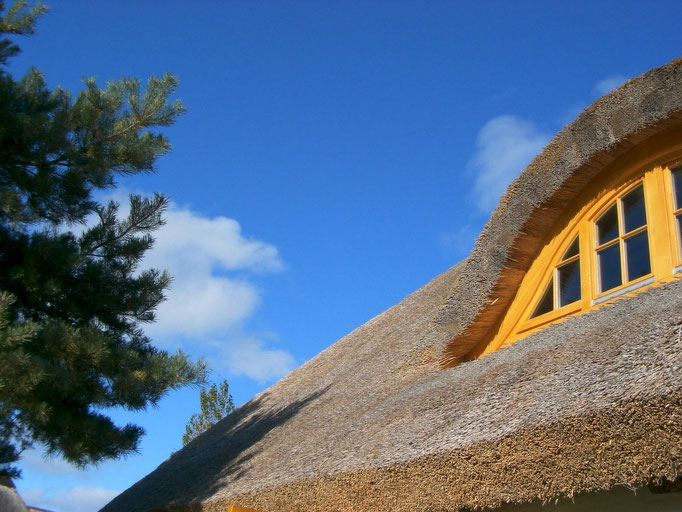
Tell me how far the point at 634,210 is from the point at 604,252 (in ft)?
1.07

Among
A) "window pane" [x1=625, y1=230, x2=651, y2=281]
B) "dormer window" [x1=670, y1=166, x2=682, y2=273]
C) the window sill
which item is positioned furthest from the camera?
"window pane" [x1=625, y1=230, x2=651, y2=281]

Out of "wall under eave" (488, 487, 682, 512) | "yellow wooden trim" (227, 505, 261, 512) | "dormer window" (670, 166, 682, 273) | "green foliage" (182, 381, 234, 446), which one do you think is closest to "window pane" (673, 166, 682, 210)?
"dormer window" (670, 166, 682, 273)

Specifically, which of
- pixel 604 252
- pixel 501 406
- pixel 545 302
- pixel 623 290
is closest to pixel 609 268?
pixel 604 252

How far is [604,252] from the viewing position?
176 inches

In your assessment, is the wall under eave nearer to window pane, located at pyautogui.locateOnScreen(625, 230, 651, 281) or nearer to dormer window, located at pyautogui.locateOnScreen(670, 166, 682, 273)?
dormer window, located at pyautogui.locateOnScreen(670, 166, 682, 273)

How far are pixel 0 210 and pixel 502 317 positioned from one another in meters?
4.56

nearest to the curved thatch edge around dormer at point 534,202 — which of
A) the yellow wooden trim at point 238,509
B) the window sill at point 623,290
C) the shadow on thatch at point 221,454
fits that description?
the window sill at point 623,290

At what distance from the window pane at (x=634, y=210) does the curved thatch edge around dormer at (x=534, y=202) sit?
276mm

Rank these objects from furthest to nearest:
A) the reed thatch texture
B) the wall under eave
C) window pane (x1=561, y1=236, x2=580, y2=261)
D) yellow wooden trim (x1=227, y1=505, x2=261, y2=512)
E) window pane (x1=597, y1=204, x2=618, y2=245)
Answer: window pane (x1=561, y1=236, x2=580, y2=261) → yellow wooden trim (x1=227, y1=505, x2=261, y2=512) → window pane (x1=597, y1=204, x2=618, y2=245) → the wall under eave → the reed thatch texture

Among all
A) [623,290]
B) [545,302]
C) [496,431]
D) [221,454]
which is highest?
[545,302]

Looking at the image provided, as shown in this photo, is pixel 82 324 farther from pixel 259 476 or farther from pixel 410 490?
pixel 410 490

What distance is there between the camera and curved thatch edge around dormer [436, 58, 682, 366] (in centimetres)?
433

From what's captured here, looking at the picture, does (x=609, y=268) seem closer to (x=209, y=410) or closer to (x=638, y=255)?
(x=638, y=255)


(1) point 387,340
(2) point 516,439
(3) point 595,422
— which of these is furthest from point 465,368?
(1) point 387,340
